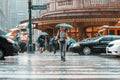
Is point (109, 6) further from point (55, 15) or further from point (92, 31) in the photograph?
point (55, 15)

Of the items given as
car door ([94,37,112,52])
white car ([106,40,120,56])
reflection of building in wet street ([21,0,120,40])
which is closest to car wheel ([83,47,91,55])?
car door ([94,37,112,52])

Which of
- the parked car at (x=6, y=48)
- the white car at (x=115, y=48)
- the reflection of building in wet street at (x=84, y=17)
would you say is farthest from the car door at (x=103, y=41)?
the reflection of building in wet street at (x=84, y=17)

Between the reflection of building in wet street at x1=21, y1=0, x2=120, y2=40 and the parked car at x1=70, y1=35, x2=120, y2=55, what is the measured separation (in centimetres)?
1885

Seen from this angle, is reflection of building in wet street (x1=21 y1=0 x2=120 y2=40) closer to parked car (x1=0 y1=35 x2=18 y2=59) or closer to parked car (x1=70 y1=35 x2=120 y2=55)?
parked car (x1=70 y1=35 x2=120 y2=55)

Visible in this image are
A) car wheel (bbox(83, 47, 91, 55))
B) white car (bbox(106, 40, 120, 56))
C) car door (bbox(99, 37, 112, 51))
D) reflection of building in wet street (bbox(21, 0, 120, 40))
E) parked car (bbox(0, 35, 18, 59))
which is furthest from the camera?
reflection of building in wet street (bbox(21, 0, 120, 40))

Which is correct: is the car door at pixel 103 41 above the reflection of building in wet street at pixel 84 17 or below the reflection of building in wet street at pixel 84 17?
below

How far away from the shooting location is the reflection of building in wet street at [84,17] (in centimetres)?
4984

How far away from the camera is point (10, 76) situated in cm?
1159

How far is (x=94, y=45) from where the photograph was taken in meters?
30.3

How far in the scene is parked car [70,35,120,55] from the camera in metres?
30.0

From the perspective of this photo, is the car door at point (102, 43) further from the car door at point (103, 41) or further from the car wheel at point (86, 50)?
the car wheel at point (86, 50)

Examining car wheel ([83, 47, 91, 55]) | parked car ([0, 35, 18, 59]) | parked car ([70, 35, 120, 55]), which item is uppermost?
parked car ([0, 35, 18, 59])

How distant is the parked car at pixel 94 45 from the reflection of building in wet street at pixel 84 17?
61.8 feet

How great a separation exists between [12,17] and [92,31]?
151 meters
